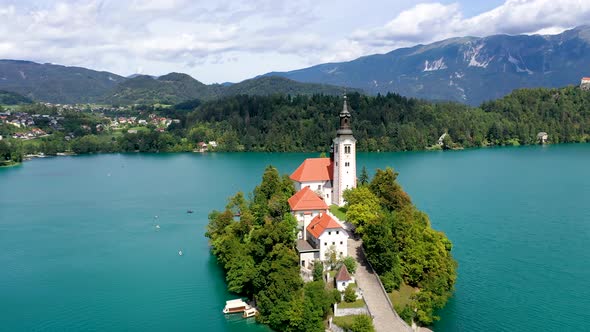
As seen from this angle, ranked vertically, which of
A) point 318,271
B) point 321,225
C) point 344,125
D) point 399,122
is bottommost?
point 318,271

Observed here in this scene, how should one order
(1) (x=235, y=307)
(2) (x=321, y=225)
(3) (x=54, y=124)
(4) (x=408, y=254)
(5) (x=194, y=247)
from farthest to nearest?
(3) (x=54, y=124)
(5) (x=194, y=247)
(2) (x=321, y=225)
(4) (x=408, y=254)
(1) (x=235, y=307)

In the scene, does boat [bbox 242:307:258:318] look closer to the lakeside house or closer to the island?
the island

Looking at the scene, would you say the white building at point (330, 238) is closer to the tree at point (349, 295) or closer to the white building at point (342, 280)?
the white building at point (342, 280)

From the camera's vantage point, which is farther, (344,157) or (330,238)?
(344,157)

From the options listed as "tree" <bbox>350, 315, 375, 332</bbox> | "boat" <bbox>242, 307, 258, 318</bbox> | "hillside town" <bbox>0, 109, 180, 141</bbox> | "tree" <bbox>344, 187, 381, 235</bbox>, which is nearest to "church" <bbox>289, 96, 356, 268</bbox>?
"tree" <bbox>344, 187, 381, 235</bbox>

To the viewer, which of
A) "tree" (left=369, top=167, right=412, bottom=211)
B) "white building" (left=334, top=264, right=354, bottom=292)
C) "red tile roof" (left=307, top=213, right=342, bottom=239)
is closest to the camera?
"white building" (left=334, top=264, right=354, bottom=292)

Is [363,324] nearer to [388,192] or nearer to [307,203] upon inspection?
[307,203]

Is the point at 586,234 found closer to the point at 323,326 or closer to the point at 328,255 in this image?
the point at 328,255

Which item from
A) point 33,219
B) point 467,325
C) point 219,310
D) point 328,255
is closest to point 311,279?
point 328,255

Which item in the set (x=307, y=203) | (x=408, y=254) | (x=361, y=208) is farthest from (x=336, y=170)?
(x=408, y=254)
